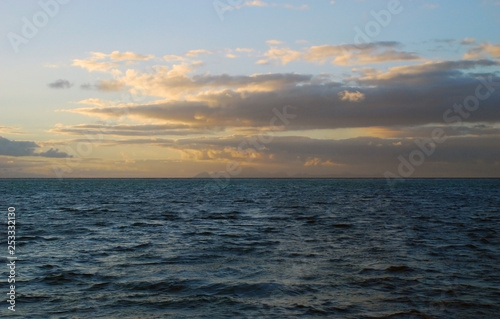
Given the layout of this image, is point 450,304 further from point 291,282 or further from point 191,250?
point 191,250

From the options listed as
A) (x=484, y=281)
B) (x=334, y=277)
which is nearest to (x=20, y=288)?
(x=334, y=277)

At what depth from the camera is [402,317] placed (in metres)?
13.9

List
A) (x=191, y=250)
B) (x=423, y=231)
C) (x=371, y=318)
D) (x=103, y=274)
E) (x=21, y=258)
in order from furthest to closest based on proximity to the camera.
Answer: (x=423, y=231), (x=191, y=250), (x=21, y=258), (x=103, y=274), (x=371, y=318)

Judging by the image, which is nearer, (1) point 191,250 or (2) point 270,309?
(2) point 270,309

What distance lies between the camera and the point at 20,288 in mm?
17188

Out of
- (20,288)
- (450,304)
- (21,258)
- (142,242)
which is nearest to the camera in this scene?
(450,304)

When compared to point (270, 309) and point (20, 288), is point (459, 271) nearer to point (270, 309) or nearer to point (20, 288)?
point (270, 309)

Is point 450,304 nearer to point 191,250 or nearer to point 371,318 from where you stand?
point 371,318

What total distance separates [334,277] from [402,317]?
5.16m

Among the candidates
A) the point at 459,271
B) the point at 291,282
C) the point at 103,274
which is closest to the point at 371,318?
the point at 291,282

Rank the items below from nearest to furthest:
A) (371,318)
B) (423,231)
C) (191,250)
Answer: (371,318)
(191,250)
(423,231)

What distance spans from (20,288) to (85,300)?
3148 mm

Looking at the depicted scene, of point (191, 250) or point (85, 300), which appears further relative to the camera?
point (191, 250)

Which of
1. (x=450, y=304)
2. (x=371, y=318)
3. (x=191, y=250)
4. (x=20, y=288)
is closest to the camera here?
(x=371, y=318)
